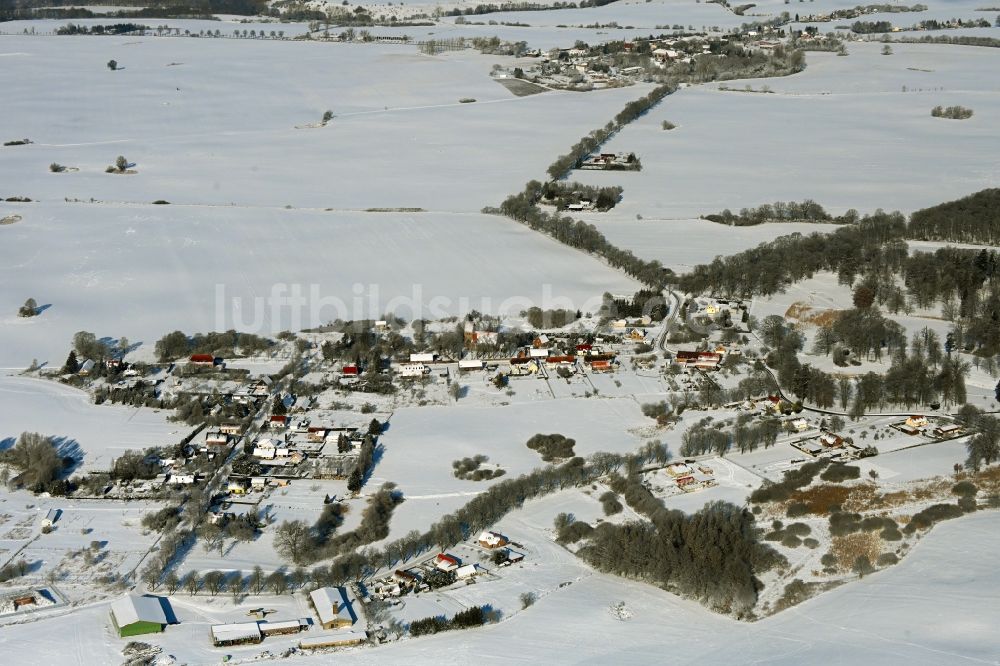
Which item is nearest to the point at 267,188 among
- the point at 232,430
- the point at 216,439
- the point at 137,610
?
the point at 232,430

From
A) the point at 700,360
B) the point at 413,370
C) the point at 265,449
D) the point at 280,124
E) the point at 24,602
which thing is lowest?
the point at 24,602

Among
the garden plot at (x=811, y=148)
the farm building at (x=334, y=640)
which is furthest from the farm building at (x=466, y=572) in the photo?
the garden plot at (x=811, y=148)

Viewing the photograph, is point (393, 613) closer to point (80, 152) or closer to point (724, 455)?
point (724, 455)

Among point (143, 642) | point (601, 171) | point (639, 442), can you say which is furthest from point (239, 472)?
point (601, 171)

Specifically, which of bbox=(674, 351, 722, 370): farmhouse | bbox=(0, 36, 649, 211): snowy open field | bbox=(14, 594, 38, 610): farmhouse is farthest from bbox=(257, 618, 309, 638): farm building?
bbox=(0, 36, 649, 211): snowy open field

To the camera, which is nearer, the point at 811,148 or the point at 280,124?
the point at 811,148

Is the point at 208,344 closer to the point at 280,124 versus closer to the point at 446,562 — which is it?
the point at 446,562
